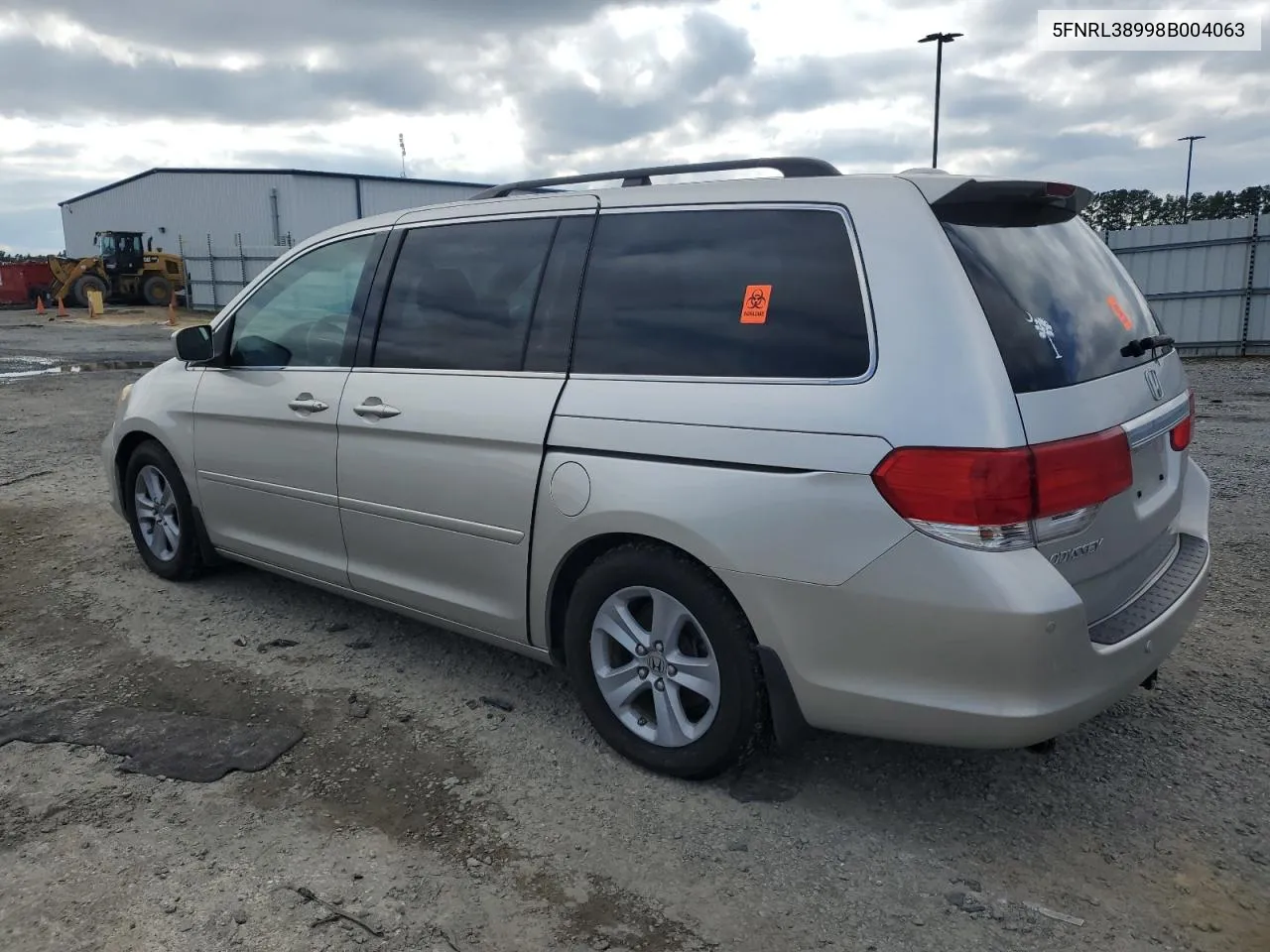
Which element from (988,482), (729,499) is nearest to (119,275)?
(729,499)

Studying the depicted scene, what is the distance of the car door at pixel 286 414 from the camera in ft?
13.1

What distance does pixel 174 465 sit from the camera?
484 centimetres

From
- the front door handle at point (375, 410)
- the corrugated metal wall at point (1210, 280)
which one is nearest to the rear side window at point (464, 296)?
the front door handle at point (375, 410)

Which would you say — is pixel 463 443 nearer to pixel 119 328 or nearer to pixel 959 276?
pixel 959 276

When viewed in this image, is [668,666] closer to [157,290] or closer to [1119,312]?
[1119,312]

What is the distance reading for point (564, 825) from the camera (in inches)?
113

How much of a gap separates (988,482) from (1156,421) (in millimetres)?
892

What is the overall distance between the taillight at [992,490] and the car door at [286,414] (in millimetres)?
2364

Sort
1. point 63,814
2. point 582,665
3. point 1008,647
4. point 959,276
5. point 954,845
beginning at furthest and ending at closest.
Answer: point 582,665 → point 63,814 → point 954,845 → point 959,276 → point 1008,647

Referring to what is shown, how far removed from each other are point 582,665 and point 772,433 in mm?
1078

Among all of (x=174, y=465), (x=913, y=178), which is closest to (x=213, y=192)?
(x=174, y=465)

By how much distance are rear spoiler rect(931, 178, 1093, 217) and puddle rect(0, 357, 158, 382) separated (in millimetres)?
15967

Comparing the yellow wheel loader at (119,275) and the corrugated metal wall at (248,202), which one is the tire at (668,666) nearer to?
the yellow wheel loader at (119,275)

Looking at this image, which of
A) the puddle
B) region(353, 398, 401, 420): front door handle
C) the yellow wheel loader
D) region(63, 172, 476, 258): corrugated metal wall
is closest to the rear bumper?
region(353, 398, 401, 420): front door handle
